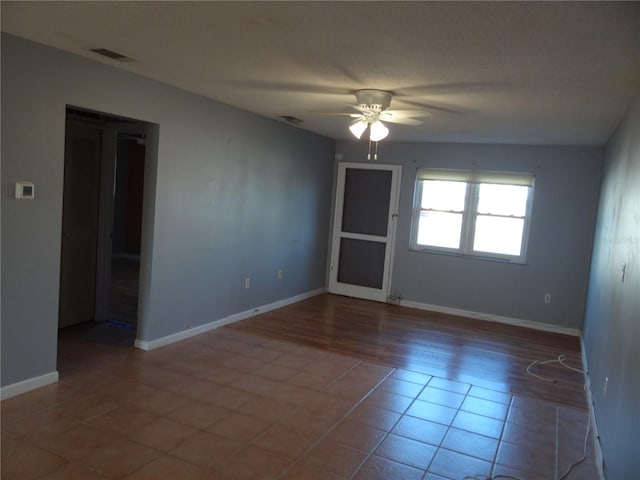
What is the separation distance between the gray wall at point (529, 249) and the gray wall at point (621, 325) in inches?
76.1

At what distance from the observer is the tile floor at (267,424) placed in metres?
2.70

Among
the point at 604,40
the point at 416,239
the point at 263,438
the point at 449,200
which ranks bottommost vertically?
the point at 263,438

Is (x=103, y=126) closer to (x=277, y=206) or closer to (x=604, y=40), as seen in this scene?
(x=277, y=206)

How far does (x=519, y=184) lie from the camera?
6328 millimetres

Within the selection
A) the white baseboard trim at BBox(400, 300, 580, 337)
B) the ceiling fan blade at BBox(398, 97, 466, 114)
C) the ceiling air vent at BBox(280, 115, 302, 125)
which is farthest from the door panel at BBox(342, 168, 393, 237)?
the ceiling fan blade at BBox(398, 97, 466, 114)

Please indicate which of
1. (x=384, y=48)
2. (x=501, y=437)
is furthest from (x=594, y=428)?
(x=384, y=48)

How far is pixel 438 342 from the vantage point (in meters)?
5.35

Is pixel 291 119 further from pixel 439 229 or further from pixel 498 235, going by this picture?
pixel 498 235

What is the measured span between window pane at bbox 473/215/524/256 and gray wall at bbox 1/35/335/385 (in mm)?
2166

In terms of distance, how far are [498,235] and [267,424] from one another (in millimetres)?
4400

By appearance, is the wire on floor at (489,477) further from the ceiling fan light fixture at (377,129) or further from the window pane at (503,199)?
the window pane at (503,199)

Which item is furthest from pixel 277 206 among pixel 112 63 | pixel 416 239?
pixel 112 63

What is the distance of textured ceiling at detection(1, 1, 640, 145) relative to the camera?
2.16 m

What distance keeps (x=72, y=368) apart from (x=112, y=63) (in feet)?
7.58
